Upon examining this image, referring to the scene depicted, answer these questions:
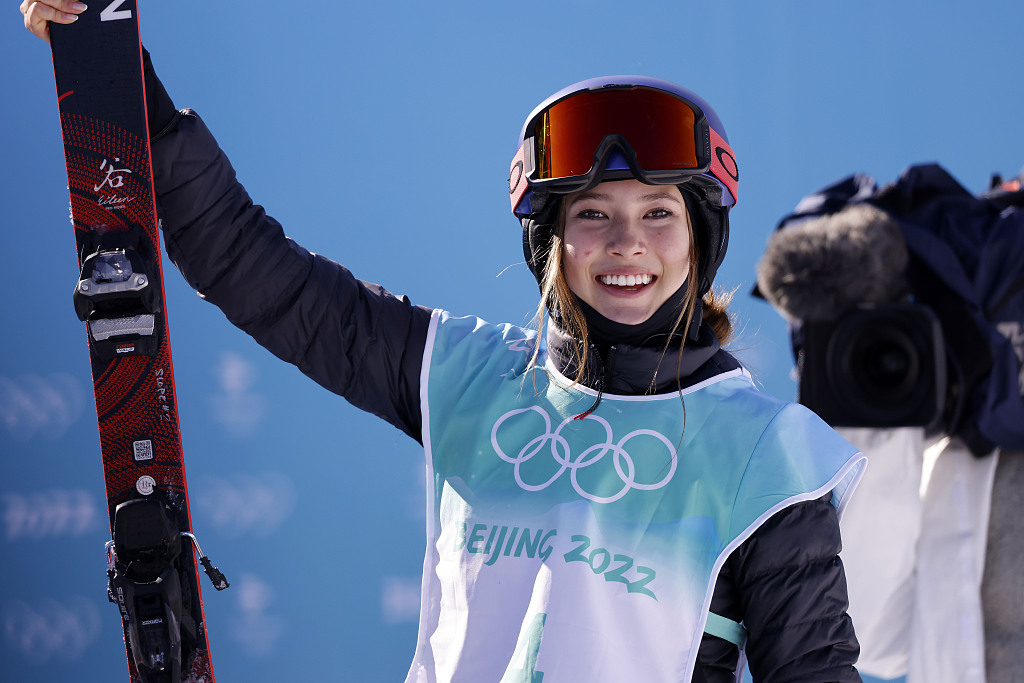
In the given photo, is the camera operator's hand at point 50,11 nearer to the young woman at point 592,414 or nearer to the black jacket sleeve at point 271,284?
the young woman at point 592,414

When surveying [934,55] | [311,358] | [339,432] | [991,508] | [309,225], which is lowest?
[991,508]

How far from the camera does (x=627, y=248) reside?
1396 millimetres

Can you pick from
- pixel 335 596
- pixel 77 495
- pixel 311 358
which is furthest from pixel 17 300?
pixel 311 358

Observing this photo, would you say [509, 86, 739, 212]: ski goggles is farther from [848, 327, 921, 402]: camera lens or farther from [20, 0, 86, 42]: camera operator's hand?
[848, 327, 921, 402]: camera lens

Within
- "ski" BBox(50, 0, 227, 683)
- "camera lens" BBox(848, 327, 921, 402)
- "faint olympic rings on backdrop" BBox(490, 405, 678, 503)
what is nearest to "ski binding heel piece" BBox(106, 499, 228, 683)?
"ski" BBox(50, 0, 227, 683)

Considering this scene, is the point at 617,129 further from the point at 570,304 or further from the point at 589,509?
the point at 589,509

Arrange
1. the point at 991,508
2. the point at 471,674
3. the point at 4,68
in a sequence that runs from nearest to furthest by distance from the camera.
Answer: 1. the point at 471,674
2. the point at 991,508
3. the point at 4,68

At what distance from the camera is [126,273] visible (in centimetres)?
153

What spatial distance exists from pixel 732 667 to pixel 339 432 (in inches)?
80.9

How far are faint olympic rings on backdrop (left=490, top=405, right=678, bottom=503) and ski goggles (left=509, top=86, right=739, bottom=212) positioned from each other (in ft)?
1.34

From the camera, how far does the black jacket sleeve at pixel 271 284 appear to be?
1.41 meters

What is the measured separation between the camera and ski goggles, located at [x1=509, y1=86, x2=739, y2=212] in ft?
4.76

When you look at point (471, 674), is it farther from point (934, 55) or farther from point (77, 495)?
point (934, 55)

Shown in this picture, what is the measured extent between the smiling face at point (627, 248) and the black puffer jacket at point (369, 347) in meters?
0.09
